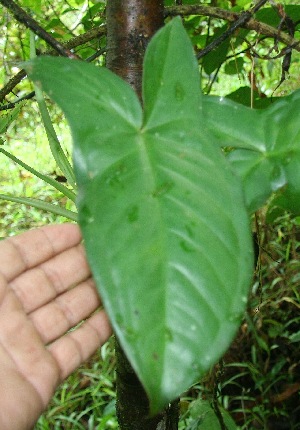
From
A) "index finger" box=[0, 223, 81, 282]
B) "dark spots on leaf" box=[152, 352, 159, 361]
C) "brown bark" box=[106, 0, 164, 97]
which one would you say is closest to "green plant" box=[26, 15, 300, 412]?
"dark spots on leaf" box=[152, 352, 159, 361]

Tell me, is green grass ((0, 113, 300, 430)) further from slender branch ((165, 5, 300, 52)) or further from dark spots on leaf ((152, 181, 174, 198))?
dark spots on leaf ((152, 181, 174, 198))

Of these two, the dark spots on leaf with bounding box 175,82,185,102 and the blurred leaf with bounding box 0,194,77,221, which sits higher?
the dark spots on leaf with bounding box 175,82,185,102

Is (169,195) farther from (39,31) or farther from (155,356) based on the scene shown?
(39,31)

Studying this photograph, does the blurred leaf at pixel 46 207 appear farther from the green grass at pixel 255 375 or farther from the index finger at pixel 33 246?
the green grass at pixel 255 375

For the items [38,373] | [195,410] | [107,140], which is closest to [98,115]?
[107,140]

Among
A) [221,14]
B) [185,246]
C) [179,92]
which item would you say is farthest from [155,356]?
[221,14]

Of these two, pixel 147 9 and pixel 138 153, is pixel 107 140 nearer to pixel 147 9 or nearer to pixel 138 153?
pixel 138 153

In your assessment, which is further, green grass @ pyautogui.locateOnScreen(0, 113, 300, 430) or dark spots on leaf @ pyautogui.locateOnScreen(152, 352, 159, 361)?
green grass @ pyautogui.locateOnScreen(0, 113, 300, 430)
